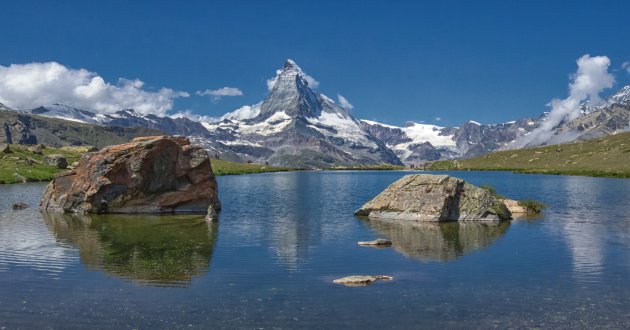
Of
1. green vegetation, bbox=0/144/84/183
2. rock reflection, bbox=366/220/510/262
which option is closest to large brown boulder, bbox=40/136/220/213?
rock reflection, bbox=366/220/510/262

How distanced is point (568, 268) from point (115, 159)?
5833 centimetres

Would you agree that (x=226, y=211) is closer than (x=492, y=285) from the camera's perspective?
No

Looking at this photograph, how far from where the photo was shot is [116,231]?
2302 inches

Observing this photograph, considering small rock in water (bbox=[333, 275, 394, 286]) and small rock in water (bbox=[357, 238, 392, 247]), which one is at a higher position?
small rock in water (bbox=[357, 238, 392, 247])

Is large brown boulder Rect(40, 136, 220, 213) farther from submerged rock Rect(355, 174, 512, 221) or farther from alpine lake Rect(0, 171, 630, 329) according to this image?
submerged rock Rect(355, 174, 512, 221)

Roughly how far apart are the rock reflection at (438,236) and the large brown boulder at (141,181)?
2666 cm

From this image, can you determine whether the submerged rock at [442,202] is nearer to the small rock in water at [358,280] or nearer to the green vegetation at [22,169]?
the small rock in water at [358,280]

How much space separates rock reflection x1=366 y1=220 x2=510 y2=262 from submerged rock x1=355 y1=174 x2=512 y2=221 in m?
1.58

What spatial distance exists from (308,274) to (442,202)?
108ft

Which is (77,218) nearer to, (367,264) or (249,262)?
(249,262)

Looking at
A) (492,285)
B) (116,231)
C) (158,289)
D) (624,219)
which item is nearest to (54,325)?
(158,289)

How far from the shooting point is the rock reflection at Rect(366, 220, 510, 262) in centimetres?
4597

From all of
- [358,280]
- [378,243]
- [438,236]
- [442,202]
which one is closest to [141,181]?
[378,243]

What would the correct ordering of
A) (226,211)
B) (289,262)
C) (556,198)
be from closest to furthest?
1. (289,262)
2. (226,211)
3. (556,198)
